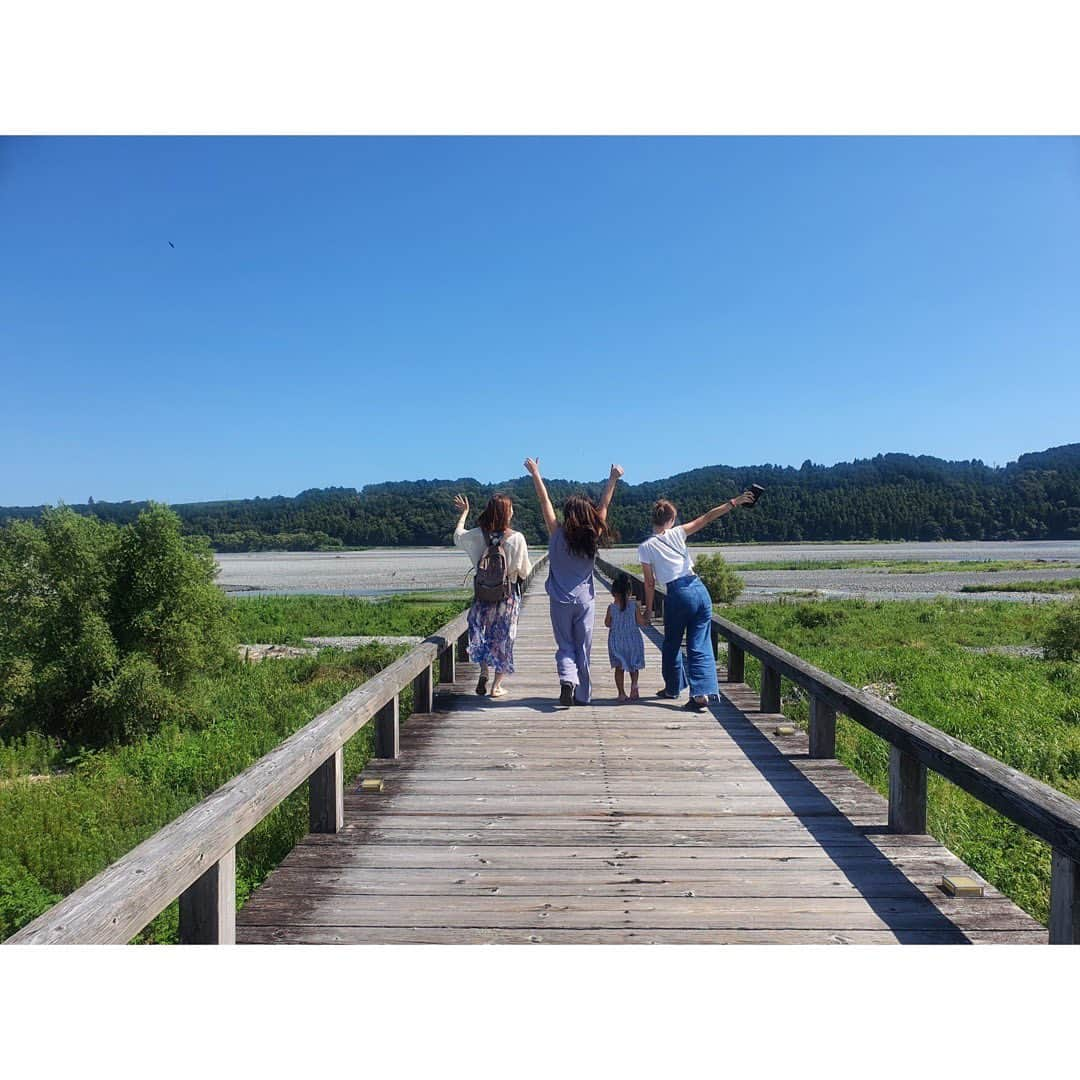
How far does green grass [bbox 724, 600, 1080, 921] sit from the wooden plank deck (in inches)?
52.4

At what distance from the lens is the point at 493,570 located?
635cm

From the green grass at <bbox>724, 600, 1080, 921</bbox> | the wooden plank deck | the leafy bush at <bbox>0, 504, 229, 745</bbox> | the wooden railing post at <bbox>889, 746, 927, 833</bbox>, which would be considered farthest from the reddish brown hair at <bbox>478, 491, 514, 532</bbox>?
the leafy bush at <bbox>0, 504, 229, 745</bbox>

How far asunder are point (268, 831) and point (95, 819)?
3.09 meters

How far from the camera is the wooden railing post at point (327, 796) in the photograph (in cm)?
404

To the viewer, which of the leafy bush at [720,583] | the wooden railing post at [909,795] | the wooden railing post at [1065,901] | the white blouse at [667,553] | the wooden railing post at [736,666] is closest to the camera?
the wooden railing post at [1065,901]

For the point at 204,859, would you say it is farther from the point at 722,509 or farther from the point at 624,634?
the point at 624,634

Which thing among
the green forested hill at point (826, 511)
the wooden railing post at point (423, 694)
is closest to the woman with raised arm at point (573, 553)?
the wooden railing post at point (423, 694)

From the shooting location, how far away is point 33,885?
257 inches

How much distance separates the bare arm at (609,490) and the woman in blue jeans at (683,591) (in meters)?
0.39

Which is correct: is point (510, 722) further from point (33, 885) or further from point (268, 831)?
point (33, 885)

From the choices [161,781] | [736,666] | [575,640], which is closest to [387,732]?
[575,640]

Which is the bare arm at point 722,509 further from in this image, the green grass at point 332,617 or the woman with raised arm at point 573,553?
the green grass at point 332,617

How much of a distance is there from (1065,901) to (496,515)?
4420 mm

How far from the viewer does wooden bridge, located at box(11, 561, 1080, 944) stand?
2707 mm
